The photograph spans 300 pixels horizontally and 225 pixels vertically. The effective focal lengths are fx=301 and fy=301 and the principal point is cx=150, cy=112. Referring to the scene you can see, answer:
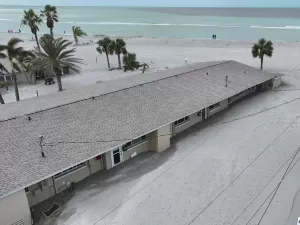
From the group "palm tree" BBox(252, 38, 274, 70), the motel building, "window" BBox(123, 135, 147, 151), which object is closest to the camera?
the motel building

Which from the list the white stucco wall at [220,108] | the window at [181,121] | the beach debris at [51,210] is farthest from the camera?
the white stucco wall at [220,108]

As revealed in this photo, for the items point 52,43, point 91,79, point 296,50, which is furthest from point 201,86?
point 296,50

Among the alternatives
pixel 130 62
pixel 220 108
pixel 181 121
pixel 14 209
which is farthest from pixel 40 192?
pixel 130 62

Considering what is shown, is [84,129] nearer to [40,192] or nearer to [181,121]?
[40,192]

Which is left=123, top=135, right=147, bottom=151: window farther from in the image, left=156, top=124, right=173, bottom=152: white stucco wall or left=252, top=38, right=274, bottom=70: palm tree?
left=252, top=38, right=274, bottom=70: palm tree

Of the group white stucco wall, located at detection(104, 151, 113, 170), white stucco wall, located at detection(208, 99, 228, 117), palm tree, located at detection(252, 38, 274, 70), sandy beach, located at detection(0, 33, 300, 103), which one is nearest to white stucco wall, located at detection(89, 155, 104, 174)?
white stucco wall, located at detection(104, 151, 113, 170)

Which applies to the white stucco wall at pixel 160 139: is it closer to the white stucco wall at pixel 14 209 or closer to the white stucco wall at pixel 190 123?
the white stucco wall at pixel 190 123

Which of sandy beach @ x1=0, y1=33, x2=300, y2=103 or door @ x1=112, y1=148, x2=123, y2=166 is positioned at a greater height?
sandy beach @ x1=0, y1=33, x2=300, y2=103

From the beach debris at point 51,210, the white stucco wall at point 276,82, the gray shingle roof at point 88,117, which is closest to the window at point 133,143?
the gray shingle roof at point 88,117
